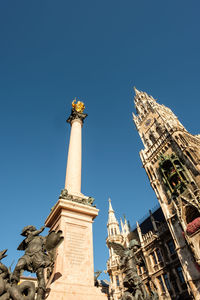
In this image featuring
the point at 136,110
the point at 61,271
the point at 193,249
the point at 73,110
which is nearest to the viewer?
the point at 61,271

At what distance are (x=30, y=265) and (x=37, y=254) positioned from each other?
306 millimetres

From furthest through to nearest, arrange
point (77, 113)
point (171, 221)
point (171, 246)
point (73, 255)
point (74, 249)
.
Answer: point (171, 246) → point (171, 221) → point (77, 113) → point (74, 249) → point (73, 255)

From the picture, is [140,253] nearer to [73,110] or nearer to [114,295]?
[114,295]

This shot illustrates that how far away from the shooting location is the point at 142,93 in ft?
190

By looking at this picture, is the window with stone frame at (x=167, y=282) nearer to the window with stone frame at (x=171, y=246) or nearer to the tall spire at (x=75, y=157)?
the window with stone frame at (x=171, y=246)

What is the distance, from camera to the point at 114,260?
39.8 meters

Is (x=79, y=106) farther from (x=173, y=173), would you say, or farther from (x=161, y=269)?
(x=161, y=269)

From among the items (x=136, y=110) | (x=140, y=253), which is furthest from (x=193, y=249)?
(x=136, y=110)

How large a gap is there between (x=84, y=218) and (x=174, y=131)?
96.8ft

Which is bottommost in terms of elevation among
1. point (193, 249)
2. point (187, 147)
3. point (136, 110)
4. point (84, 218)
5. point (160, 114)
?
point (84, 218)

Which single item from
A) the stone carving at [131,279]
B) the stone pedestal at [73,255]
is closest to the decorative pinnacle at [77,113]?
the stone pedestal at [73,255]

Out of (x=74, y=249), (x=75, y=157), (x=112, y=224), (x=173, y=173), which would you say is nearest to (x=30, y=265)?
(x=74, y=249)

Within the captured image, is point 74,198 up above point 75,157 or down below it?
below

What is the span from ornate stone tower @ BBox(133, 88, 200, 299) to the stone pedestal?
1871 centimetres
